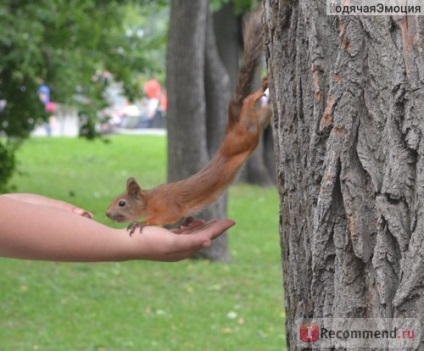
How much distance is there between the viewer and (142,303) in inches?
303

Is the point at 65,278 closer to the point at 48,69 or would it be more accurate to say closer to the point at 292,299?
the point at 48,69

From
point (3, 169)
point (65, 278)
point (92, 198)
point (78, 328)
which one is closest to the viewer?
point (78, 328)

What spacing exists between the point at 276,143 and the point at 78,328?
15.0ft

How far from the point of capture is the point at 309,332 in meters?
2.44

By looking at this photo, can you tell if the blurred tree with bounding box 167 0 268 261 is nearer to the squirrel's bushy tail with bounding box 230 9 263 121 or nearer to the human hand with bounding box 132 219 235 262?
the squirrel's bushy tail with bounding box 230 9 263 121

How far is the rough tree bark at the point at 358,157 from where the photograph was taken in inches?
85.0

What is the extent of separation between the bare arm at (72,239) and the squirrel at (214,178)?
0.37 m

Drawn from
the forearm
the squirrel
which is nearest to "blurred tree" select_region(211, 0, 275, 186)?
the squirrel

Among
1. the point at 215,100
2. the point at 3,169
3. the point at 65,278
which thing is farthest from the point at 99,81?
the point at 65,278

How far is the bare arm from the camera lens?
221 centimetres

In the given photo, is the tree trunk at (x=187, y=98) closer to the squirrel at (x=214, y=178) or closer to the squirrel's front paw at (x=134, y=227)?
the squirrel at (x=214, y=178)

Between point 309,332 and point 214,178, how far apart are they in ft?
1.87

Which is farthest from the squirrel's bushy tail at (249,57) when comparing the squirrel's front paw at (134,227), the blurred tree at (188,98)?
the blurred tree at (188,98)

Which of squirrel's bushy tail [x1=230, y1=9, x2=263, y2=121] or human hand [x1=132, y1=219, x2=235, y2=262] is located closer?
human hand [x1=132, y1=219, x2=235, y2=262]
